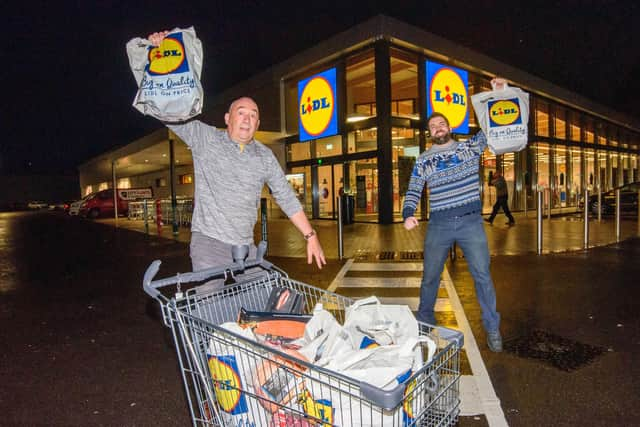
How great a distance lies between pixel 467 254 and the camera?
3.76m

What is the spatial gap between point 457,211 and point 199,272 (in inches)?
91.7

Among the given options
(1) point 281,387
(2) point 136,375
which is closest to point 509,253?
(2) point 136,375

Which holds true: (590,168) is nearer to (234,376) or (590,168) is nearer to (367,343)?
(367,343)

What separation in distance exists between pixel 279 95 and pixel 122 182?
4134cm

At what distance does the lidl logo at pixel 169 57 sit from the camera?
231 centimetres

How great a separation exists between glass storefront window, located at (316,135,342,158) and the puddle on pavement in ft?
53.6

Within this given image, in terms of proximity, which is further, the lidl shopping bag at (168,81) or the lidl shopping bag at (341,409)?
the lidl shopping bag at (168,81)

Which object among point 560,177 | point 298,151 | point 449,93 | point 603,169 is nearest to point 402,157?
point 449,93

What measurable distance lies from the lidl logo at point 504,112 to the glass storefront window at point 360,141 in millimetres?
15481

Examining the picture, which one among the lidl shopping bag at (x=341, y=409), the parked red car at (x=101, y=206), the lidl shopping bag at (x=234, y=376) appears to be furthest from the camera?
the parked red car at (x=101, y=206)

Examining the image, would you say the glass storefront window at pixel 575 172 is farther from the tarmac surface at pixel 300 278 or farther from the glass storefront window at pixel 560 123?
the tarmac surface at pixel 300 278

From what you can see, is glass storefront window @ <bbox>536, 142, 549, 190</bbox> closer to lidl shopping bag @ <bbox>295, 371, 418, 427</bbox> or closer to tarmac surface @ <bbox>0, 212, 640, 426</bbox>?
tarmac surface @ <bbox>0, 212, 640, 426</bbox>

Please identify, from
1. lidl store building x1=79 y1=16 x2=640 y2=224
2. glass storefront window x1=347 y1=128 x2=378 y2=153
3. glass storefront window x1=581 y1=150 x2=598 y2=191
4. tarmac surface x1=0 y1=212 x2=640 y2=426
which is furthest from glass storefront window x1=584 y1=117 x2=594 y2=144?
tarmac surface x1=0 y1=212 x2=640 y2=426

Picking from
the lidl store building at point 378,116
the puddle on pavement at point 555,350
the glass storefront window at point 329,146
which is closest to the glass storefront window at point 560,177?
the lidl store building at point 378,116
